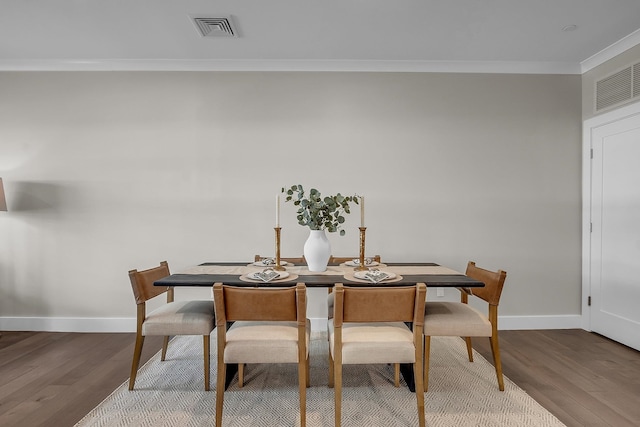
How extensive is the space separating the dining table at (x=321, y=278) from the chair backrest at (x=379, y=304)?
0.94 feet

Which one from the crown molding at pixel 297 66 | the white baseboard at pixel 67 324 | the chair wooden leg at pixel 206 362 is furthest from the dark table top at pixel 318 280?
the crown molding at pixel 297 66

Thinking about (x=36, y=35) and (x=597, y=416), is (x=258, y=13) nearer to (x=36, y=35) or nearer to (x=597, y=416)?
(x=36, y=35)

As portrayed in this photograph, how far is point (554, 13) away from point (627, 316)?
2580 mm

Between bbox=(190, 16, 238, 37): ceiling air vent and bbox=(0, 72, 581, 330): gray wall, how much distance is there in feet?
1.91

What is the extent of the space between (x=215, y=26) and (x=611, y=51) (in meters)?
3.43

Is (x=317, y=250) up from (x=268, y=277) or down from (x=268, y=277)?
up

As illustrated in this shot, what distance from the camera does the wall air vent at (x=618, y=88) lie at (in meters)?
2.91

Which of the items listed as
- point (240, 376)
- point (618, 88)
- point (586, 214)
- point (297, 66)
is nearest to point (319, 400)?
point (240, 376)

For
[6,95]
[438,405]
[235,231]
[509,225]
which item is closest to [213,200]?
[235,231]

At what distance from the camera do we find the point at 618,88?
3.07 metres

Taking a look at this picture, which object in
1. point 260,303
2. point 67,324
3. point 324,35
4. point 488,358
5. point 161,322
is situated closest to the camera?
point 260,303

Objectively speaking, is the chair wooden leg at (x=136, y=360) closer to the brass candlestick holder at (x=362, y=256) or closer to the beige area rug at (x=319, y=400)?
the beige area rug at (x=319, y=400)

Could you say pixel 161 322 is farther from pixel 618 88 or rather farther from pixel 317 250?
pixel 618 88

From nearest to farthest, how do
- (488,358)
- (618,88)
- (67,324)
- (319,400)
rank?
(319,400), (488,358), (618,88), (67,324)
